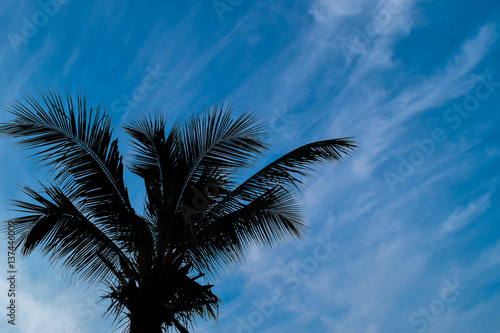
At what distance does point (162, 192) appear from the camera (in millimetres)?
6766

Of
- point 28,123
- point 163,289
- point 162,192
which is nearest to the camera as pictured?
point 163,289

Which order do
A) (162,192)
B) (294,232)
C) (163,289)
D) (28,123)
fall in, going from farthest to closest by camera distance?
1. (294,232)
2. (162,192)
3. (28,123)
4. (163,289)

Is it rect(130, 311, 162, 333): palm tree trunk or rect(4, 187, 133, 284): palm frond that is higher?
rect(4, 187, 133, 284): palm frond

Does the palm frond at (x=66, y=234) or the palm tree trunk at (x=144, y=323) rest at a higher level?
the palm frond at (x=66, y=234)

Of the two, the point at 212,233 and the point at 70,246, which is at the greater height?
the point at 70,246

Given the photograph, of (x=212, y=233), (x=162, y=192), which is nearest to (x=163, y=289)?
(x=212, y=233)

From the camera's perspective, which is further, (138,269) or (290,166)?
(290,166)

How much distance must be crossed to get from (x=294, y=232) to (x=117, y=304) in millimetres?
3200

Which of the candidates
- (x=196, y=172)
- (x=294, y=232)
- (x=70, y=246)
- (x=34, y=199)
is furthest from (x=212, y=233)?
(x=34, y=199)

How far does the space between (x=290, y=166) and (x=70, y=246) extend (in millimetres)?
3851

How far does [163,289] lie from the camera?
19.2 feet

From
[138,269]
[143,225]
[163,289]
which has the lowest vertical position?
[163,289]

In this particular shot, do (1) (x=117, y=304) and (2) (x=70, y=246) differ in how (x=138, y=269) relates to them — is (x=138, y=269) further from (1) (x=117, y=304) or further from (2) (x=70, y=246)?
(2) (x=70, y=246)

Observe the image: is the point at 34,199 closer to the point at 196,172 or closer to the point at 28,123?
the point at 28,123
